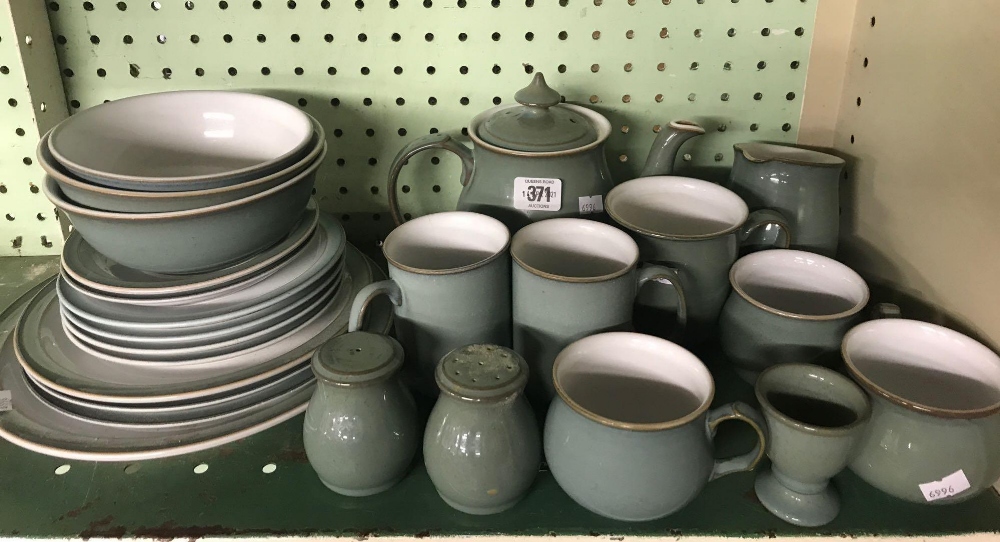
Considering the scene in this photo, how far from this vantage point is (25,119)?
1.00m

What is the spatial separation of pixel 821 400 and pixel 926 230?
0.29m

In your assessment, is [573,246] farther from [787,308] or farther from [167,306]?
[167,306]

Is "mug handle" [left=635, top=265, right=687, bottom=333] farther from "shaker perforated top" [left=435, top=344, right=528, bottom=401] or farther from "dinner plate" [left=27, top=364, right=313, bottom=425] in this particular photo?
"dinner plate" [left=27, top=364, right=313, bottom=425]

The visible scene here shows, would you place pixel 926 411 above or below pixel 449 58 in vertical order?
below

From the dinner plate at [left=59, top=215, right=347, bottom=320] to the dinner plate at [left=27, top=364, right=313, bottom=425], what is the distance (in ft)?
0.29

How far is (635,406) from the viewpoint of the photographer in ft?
2.61

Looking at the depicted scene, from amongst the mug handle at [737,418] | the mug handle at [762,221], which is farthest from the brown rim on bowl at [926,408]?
the mug handle at [762,221]

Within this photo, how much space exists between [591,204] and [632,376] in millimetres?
239

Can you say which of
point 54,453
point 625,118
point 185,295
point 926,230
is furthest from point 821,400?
point 54,453

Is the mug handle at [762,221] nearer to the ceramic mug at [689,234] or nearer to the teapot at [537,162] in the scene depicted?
the ceramic mug at [689,234]

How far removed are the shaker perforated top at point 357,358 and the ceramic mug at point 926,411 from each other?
47 cm

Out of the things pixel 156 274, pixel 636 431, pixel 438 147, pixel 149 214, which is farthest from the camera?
pixel 438 147

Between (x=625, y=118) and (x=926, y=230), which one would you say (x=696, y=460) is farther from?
(x=625, y=118)

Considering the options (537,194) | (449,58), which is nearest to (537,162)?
(537,194)
